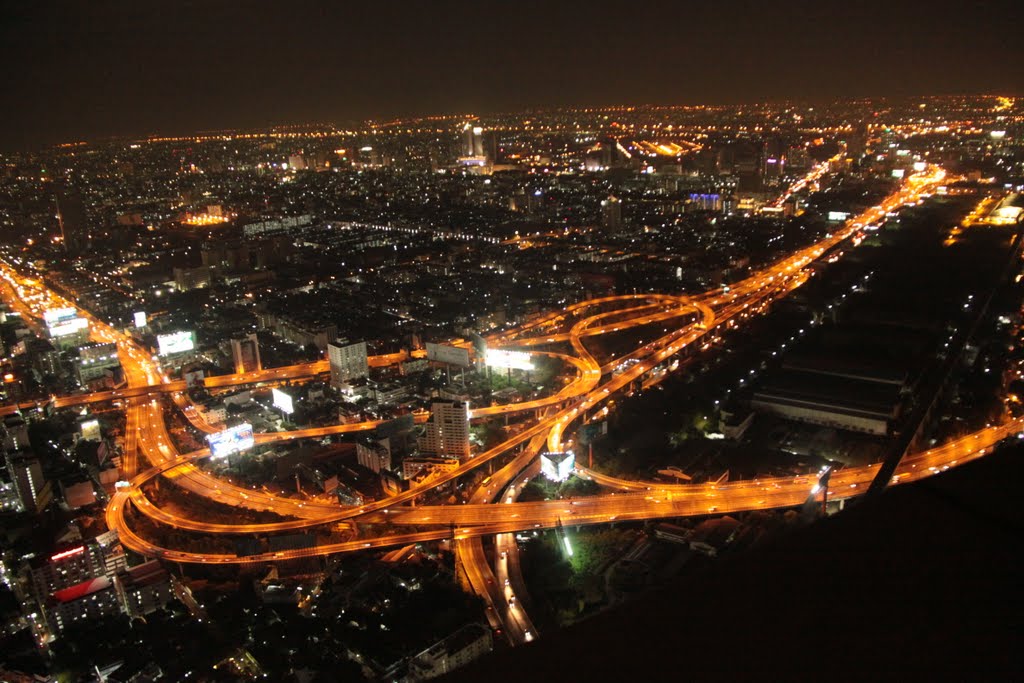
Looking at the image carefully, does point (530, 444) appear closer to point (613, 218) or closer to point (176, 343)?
point (176, 343)

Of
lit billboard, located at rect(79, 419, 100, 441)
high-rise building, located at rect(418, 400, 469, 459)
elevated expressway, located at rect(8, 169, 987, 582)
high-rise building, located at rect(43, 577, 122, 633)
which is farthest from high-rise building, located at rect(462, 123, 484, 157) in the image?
high-rise building, located at rect(43, 577, 122, 633)

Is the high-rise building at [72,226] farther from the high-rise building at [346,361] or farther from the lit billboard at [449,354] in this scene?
the lit billboard at [449,354]

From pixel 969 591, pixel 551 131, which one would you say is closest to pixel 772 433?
pixel 969 591

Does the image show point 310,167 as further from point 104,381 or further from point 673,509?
point 673,509

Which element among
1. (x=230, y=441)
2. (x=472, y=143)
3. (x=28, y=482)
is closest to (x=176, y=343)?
(x=230, y=441)

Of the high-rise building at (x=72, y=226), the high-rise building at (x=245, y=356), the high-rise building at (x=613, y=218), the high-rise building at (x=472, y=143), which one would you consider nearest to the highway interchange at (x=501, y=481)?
the high-rise building at (x=245, y=356)
